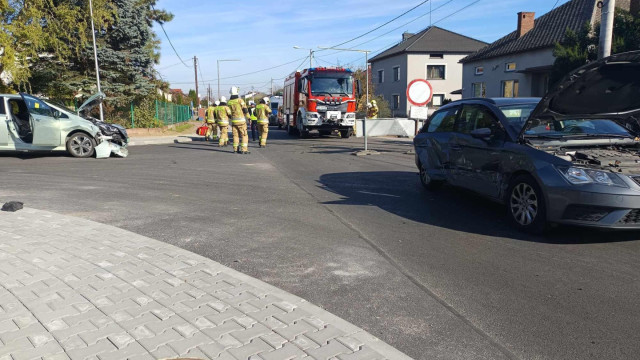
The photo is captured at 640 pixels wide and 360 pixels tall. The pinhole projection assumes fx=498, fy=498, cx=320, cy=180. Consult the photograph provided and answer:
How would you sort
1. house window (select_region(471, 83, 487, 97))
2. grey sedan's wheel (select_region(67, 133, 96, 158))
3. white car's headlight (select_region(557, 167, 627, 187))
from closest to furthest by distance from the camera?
white car's headlight (select_region(557, 167, 627, 187)) → grey sedan's wheel (select_region(67, 133, 96, 158)) → house window (select_region(471, 83, 487, 97))

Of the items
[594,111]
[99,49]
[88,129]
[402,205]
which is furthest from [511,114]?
[99,49]

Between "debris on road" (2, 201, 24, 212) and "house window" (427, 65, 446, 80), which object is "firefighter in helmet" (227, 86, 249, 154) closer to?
"debris on road" (2, 201, 24, 212)

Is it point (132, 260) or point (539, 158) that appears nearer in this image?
point (132, 260)

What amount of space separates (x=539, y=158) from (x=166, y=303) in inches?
170

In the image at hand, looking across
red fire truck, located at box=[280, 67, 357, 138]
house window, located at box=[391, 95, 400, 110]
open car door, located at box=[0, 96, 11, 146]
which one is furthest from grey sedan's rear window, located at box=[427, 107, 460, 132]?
house window, located at box=[391, 95, 400, 110]

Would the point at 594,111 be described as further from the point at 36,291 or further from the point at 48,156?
the point at 48,156

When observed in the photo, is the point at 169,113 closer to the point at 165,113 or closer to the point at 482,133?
the point at 165,113

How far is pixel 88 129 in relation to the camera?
14.0 m

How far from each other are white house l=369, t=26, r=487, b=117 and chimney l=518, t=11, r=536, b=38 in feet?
55.0

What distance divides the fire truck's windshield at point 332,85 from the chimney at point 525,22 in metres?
16.3

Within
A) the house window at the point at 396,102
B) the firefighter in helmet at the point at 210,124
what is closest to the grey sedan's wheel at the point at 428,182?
the firefighter in helmet at the point at 210,124

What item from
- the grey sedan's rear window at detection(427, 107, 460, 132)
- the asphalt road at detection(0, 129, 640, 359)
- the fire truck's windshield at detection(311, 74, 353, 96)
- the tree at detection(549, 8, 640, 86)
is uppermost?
the tree at detection(549, 8, 640, 86)

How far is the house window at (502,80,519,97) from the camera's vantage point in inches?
1279

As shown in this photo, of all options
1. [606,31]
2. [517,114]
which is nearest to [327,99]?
[606,31]
